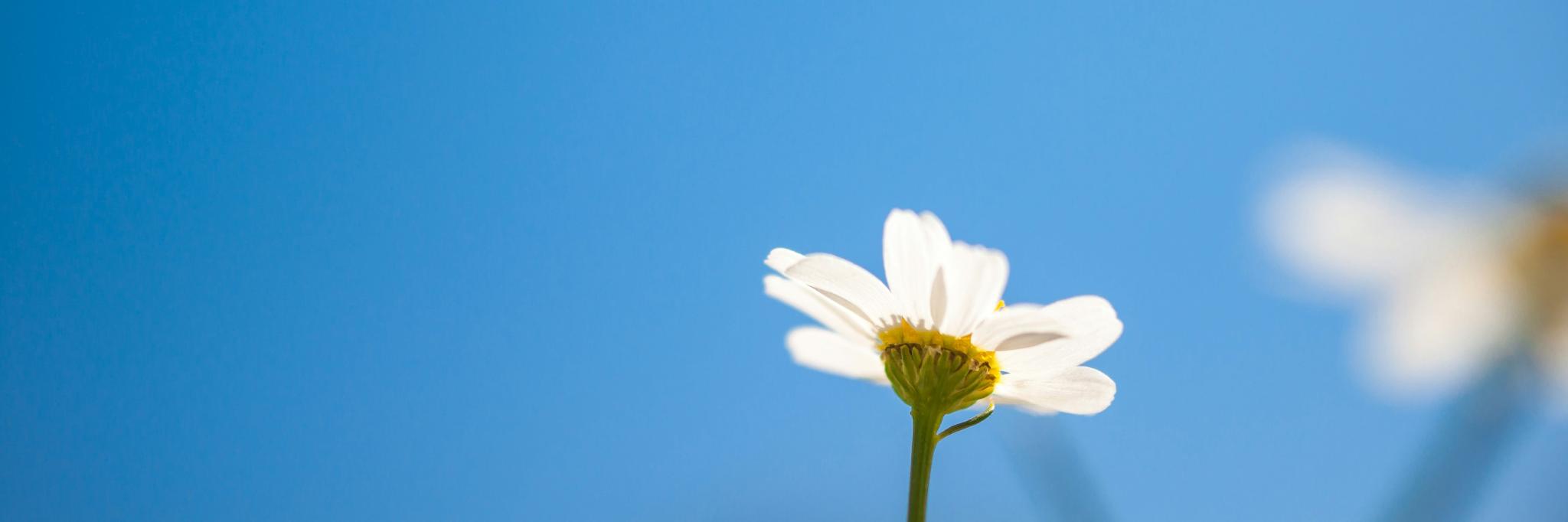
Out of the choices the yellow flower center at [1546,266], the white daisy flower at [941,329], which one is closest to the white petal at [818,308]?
the white daisy flower at [941,329]

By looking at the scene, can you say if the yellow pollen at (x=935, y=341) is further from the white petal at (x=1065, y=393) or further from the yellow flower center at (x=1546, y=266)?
the yellow flower center at (x=1546, y=266)

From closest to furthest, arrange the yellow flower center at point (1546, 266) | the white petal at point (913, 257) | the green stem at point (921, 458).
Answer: the green stem at point (921, 458)
the white petal at point (913, 257)
the yellow flower center at point (1546, 266)

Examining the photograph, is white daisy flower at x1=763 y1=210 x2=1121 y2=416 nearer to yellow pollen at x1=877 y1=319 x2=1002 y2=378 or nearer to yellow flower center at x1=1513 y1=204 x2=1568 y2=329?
yellow pollen at x1=877 y1=319 x2=1002 y2=378

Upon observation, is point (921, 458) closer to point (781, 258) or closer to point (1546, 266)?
point (781, 258)

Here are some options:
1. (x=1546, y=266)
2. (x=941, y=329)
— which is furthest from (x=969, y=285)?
(x=1546, y=266)

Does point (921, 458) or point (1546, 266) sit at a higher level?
point (1546, 266)

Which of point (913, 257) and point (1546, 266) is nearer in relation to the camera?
point (913, 257)
